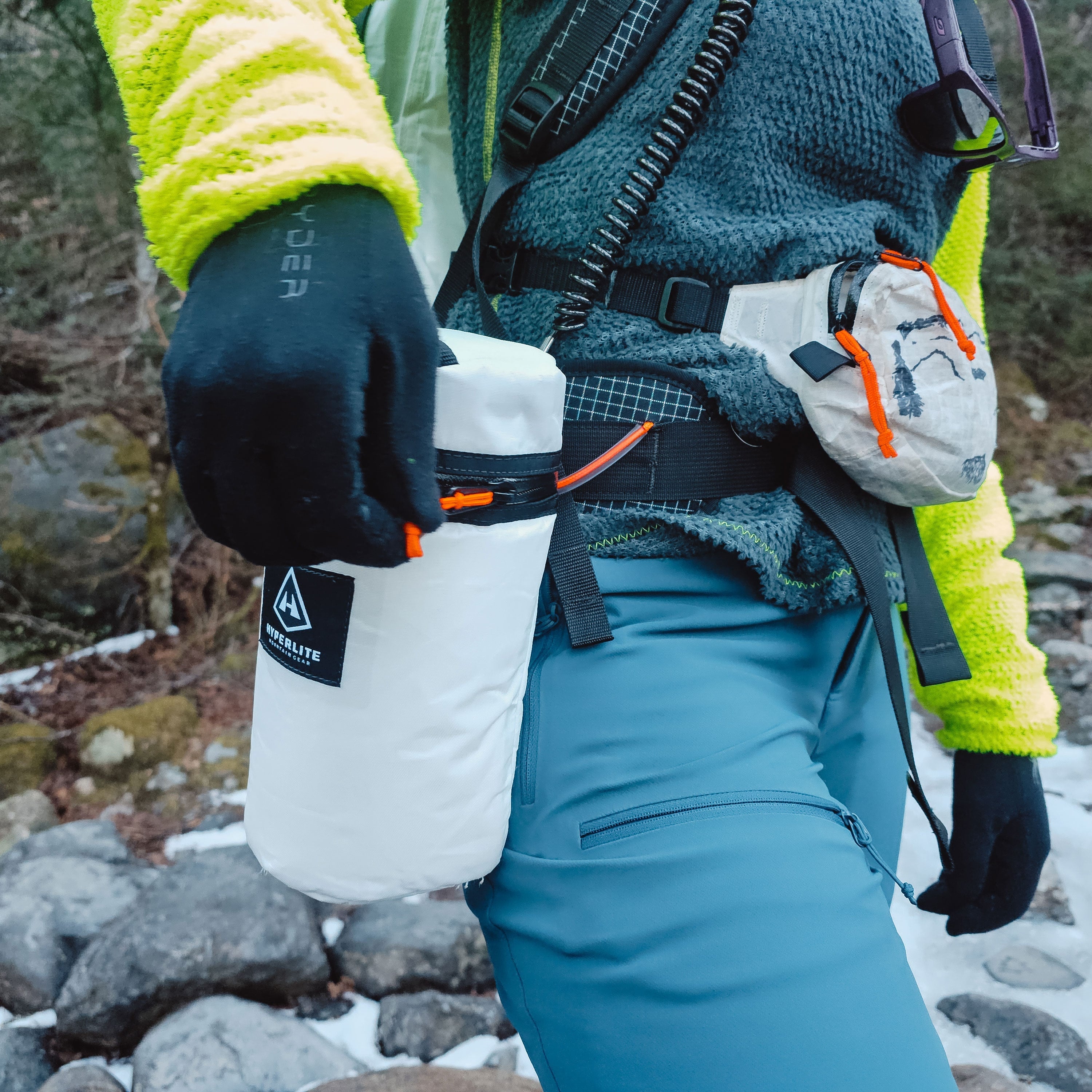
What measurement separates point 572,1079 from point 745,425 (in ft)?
2.50

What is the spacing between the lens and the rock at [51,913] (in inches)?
93.7

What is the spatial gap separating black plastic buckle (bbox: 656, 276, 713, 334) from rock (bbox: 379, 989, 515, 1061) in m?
2.08

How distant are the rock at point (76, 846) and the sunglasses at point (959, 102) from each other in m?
3.20

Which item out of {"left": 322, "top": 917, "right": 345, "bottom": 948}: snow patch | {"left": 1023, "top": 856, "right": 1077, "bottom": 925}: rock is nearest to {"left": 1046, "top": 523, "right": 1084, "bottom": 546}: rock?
{"left": 1023, "top": 856, "right": 1077, "bottom": 925}: rock

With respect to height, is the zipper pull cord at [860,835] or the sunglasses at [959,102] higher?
the sunglasses at [959,102]

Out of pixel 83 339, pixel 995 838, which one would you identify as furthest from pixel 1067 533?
pixel 83 339

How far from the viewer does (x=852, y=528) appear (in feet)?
3.54

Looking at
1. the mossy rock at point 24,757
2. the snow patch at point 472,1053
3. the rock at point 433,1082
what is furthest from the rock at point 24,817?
the rock at point 433,1082

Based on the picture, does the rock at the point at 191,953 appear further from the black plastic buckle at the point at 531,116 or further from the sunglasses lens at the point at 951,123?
the sunglasses lens at the point at 951,123

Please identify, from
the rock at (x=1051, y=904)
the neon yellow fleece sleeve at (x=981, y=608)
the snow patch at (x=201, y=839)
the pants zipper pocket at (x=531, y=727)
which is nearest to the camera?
the pants zipper pocket at (x=531, y=727)

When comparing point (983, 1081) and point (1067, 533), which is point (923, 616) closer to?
point (983, 1081)

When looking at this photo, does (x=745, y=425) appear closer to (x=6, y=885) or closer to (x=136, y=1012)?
(x=136, y=1012)

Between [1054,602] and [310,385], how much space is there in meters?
5.52

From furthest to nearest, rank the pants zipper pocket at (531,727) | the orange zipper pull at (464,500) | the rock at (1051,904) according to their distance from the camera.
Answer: the rock at (1051,904) → the pants zipper pocket at (531,727) → the orange zipper pull at (464,500)
